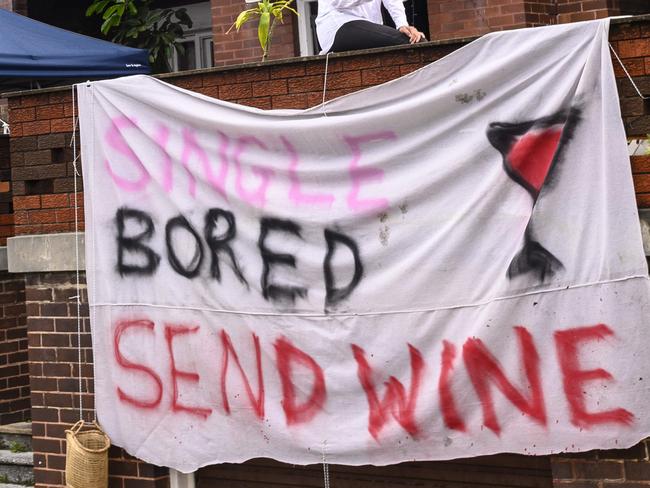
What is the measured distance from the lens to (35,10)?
38.0 ft

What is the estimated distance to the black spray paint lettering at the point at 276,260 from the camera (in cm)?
539

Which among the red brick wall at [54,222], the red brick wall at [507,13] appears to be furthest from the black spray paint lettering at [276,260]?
the red brick wall at [507,13]

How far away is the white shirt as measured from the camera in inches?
240

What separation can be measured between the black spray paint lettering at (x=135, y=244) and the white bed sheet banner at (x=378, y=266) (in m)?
0.01

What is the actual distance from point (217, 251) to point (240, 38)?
4103mm

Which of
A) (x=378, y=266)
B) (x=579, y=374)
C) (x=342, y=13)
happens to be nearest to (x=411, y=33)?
(x=342, y=13)

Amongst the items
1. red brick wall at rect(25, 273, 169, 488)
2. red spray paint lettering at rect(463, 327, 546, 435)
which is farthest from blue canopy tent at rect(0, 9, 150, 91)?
red spray paint lettering at rect(463, 327, 546, 435)

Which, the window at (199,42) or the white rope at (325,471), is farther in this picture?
the window at (199,42)

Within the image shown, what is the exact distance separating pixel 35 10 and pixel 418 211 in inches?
305

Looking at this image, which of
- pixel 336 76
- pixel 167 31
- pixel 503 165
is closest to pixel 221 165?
pixel 336 76

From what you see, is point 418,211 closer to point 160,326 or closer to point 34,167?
point 160,326

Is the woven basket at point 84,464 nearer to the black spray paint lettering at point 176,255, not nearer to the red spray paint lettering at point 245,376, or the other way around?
the red spray paint lettering at point 245,376

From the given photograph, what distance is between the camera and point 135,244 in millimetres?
5875

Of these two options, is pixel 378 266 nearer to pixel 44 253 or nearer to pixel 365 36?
pixel 365 36
